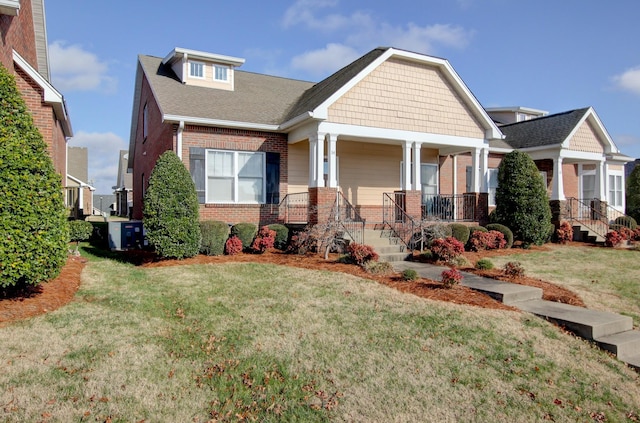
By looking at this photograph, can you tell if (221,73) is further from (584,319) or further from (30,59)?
(584,319)

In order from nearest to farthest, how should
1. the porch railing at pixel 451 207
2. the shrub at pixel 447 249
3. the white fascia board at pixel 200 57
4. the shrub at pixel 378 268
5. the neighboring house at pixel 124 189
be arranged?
the shrub at pixel 378 268
the shrub at pixel 447 249
the white fascia board at pixel 200 57
the porch railing at pixel 451 207
the neighboring house at pixel 124 189

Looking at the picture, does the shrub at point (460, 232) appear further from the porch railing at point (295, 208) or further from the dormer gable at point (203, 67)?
the dormer gable at point (203, 67)

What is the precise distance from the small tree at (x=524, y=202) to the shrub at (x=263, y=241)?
7.77 m

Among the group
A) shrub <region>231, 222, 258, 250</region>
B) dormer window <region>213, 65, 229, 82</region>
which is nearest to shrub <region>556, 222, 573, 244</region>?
shrub <region>231, 222, 258, 250</region>

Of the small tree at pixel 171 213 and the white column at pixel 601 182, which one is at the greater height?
the white column at pixel 601 182

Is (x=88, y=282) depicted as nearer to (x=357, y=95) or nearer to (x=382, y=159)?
(x=357, y=95)

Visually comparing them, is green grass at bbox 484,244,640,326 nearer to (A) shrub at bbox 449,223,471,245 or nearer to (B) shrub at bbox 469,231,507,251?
(B) shrub at bbox 469,231,507,251

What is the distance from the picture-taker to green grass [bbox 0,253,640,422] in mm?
4133

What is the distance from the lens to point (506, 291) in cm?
755

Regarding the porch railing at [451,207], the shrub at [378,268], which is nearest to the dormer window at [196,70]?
the porch railing at [451,207]

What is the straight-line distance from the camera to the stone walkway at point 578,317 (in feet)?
19.1

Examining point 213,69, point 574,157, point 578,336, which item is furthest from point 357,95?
point 574,157

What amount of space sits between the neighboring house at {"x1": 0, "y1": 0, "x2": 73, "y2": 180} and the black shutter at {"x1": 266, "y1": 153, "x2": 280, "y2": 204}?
19.1ft

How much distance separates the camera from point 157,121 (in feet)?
50.6
